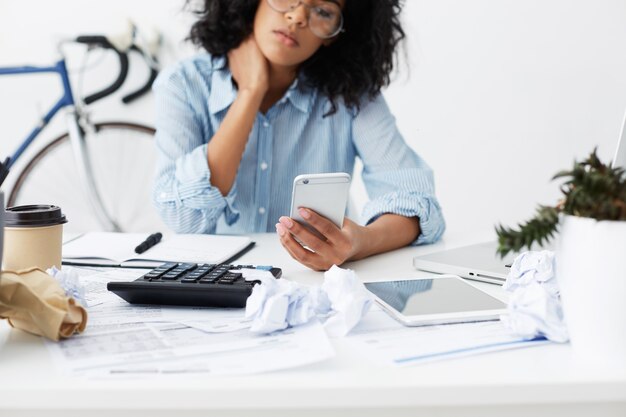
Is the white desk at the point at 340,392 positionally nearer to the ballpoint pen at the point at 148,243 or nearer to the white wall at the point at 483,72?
the ballpoint pen at the point at 148,243

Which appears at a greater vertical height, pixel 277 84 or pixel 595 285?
pixel 277 84

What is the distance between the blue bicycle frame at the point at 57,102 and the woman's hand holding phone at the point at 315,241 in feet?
6.10

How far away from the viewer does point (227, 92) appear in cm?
149

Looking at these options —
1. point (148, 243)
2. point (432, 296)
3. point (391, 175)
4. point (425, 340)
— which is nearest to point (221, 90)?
point (391, 175)

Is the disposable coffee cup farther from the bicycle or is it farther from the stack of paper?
the bicycle

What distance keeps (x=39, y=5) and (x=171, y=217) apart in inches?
71.1

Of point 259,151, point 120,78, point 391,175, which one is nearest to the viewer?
point 391,175

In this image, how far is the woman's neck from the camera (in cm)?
157

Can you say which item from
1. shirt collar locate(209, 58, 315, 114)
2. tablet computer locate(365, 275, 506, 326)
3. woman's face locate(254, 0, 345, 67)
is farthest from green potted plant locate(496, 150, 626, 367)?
shirt collar locate(209, 58, 315, 114)

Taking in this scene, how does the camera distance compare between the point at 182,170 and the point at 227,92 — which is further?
the point at 227,92

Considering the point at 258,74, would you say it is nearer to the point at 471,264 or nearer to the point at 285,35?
the point at 285,35

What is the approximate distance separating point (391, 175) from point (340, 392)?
0.98m

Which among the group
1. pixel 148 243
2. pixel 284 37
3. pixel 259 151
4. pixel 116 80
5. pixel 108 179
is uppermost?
pixel 284 37

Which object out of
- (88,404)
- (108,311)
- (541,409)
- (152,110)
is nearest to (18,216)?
(108,311)
